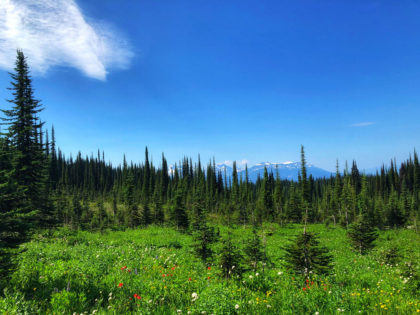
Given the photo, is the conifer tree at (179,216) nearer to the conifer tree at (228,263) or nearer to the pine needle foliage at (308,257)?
the conifer tree at (228,263)

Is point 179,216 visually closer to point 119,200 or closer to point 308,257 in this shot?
point 308,257

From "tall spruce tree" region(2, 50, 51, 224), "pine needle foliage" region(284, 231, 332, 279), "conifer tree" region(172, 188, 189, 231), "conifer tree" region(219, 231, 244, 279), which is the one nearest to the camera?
"conifer tree" region(219, 231, 244, 279)

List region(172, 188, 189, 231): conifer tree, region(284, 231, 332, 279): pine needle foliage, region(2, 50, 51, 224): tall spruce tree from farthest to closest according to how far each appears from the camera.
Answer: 1. region(172, 188, 189, 231): conifer tree
2. region(2, 50, 51, 224): tall spruce tree
3. region(284, 231, 332, 279): pine needle foliage

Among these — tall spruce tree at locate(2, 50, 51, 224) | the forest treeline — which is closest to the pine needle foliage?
the forest treeline

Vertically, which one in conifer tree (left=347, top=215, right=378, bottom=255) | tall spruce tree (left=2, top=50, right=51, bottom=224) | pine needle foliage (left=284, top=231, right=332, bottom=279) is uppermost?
tall spruce tree (left=2, top=50, right=51, bottom=224)

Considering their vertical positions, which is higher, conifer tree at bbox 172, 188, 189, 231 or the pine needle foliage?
the pine needle foliage

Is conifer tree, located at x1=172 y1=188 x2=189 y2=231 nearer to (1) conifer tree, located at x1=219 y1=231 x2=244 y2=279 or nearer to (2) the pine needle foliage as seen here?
(1) conifer tree, located at x1=219 y1=231 x2=244 y2=279

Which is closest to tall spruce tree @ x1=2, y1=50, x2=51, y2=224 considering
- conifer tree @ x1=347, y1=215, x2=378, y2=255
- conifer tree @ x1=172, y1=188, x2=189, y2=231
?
conifer tree @ x1=172, y1=188, x2=189, y2=231

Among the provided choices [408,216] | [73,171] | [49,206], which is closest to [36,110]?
[49,206]

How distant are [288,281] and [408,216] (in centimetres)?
6829

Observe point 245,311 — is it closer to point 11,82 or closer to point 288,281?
point 288,281

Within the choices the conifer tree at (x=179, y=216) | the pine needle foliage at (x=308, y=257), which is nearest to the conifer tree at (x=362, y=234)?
the pine needle foliage at (x=308, y=257)

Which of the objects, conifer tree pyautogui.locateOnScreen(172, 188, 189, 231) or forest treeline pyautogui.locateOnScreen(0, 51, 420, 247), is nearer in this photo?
forest treeline pyautogui.locateOnScreen(0, 51, 420, 247)

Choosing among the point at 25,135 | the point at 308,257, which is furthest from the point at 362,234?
the point at 25,135
